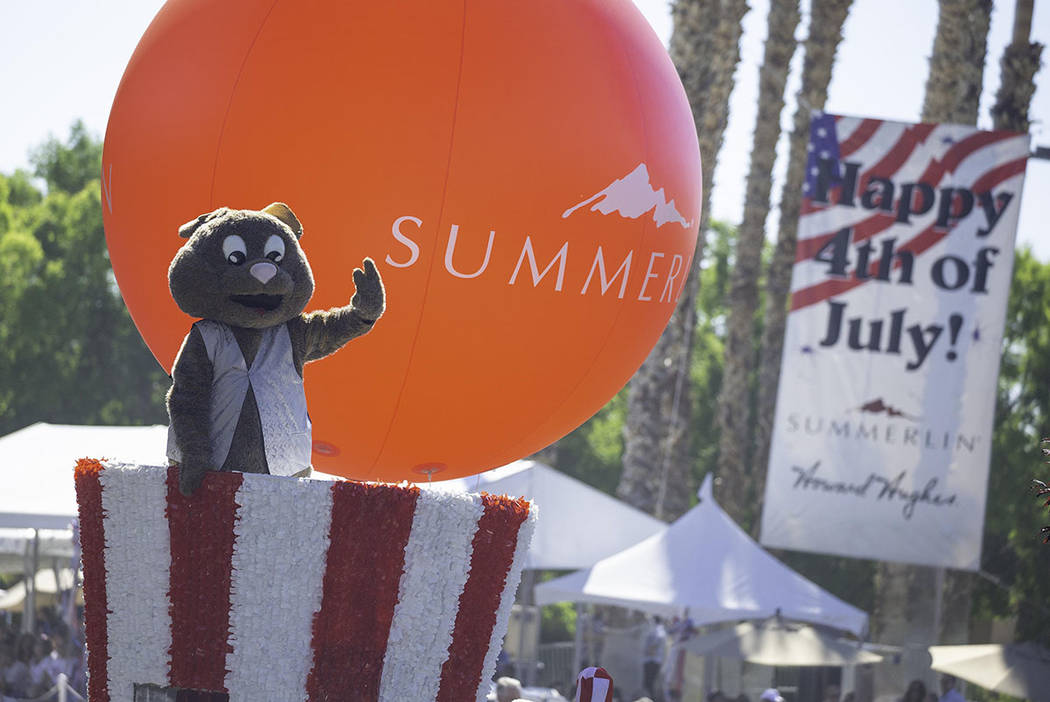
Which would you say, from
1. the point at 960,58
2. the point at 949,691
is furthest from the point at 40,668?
the point at 960,58

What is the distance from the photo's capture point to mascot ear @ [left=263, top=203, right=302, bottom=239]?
145 inches

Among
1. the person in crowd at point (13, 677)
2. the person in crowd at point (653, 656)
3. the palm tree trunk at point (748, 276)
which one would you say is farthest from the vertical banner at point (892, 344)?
the person in crowd at point (13, 677)

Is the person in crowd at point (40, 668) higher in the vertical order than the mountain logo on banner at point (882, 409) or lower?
lower

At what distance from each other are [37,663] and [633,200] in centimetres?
874

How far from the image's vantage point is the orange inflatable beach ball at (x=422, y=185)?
4.17 meters

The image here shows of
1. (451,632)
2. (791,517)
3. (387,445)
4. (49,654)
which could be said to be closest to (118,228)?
(387,445)

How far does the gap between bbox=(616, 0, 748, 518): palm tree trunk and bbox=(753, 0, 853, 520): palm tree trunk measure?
3.04 m

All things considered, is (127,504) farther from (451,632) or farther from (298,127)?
(298,127)

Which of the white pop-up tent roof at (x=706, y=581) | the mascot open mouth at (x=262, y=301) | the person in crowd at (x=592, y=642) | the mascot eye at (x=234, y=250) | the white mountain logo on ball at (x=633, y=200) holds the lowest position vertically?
the person in crowd at (x=592, y=642)

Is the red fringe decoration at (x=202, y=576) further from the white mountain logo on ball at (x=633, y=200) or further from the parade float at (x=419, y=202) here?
the white mountain logo on ball at (x=633, y=200)

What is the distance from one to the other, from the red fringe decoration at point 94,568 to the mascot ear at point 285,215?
3.18 ft

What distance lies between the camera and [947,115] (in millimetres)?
16750

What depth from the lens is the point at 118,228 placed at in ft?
15.1

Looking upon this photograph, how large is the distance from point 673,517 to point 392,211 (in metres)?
15.1
